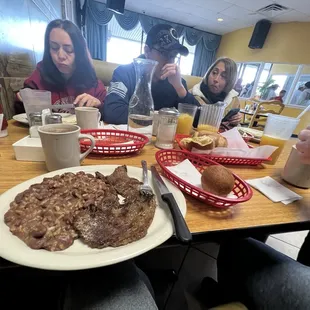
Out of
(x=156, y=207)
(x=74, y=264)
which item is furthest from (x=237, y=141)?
(x=74, y=264)

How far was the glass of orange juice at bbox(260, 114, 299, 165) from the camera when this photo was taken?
688 millimetres

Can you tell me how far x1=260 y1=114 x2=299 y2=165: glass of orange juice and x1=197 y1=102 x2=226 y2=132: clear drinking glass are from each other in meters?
0.24

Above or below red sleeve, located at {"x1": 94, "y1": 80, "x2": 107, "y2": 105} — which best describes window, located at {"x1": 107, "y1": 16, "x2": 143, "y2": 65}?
above

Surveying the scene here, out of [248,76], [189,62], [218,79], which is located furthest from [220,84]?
[189,62]

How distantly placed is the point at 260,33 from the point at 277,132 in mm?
5771

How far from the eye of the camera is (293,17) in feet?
14.0

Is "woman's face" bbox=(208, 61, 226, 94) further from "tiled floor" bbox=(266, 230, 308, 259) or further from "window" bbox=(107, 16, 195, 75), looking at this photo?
"window" bbox=(107, 16, 195, 75)

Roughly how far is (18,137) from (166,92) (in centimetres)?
106

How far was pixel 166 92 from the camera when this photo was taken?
1482 millimetres

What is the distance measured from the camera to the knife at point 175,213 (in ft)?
1.02

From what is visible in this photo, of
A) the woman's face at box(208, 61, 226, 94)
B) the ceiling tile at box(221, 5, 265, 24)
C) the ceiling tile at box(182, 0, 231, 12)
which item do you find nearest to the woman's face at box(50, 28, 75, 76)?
the woman's face at box(208, 61, 226, 94)

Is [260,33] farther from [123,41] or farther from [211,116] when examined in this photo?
[211,116]

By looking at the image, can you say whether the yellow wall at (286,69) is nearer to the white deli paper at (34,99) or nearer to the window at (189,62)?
the window at (189,62)

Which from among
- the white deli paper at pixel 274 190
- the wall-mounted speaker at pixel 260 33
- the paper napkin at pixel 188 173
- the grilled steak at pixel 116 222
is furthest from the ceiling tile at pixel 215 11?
the grilled steak at pixel 116 222
